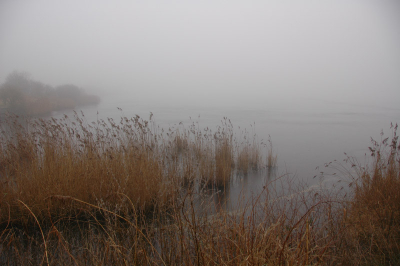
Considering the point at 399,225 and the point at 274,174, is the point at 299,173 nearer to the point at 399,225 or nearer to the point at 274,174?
the point at 274,174

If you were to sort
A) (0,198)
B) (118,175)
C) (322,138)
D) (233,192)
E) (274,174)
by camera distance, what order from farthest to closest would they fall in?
1. (322,138)
2. (274,174)
3. (233,192)
4. (118,175)
5. (0,198)

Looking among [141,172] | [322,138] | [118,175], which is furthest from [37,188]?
[322,138]

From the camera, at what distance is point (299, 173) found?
557 cm

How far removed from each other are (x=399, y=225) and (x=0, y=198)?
3.92 meters

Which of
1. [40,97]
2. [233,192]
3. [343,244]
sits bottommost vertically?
[233,192]

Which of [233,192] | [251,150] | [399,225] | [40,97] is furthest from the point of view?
[40,97]

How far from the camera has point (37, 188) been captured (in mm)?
2559

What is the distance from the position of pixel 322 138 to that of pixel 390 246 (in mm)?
9515

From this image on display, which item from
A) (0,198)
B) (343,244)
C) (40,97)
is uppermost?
(40,97)

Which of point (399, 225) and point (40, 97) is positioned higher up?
point (40, 97)

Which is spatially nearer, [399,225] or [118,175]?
[399,225]

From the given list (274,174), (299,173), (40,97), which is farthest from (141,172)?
(40,97)

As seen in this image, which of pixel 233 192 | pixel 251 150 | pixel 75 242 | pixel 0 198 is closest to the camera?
pixel 75 242

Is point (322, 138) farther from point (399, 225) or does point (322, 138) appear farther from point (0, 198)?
point (0, 198)
